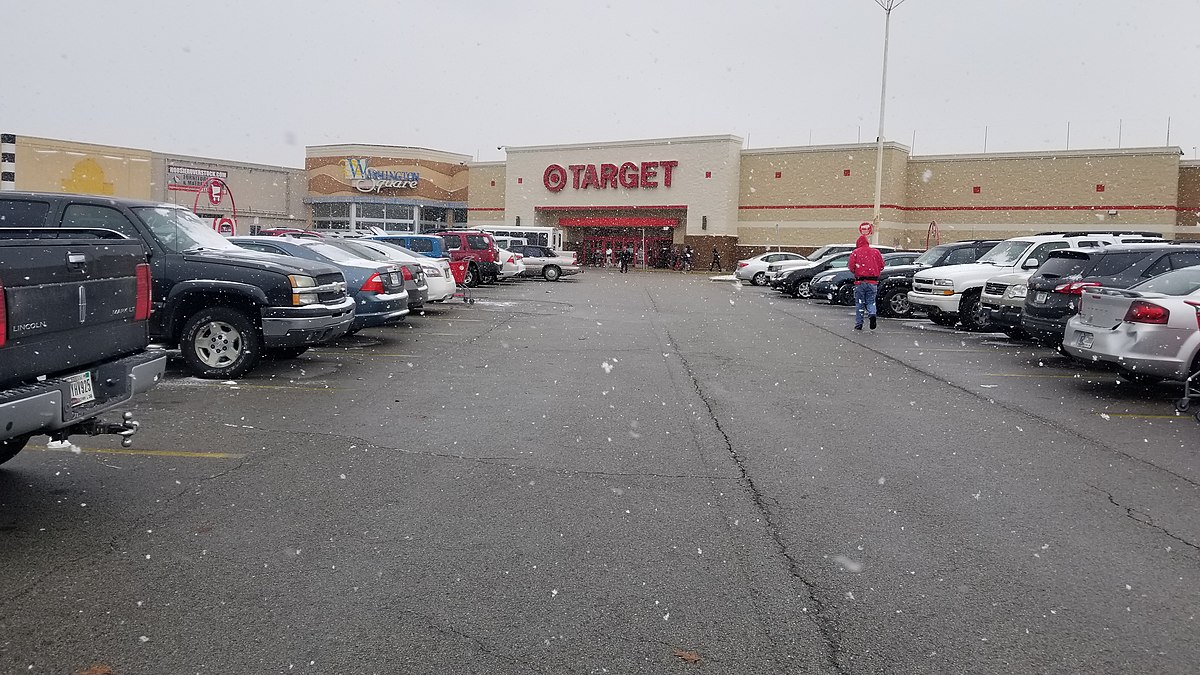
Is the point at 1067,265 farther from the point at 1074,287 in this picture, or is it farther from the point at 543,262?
the point at 543,262

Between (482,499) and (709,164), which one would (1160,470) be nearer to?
(482,499)

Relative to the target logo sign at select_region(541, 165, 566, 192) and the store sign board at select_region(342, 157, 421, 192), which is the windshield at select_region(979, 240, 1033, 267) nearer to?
the target logo sign at select_region(541, 165, 566, 192)

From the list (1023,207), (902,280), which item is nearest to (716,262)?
(1023,207)

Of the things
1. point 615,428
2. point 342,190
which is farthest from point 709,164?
point 615,428

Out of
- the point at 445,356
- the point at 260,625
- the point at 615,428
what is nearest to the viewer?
the point at 260,625

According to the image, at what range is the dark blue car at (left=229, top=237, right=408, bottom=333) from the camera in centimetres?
1299

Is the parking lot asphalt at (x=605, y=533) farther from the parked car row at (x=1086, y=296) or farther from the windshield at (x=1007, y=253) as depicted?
the windshield at (x=1007, y=253)

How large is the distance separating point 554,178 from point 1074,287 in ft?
164

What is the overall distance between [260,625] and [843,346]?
12.2 meters

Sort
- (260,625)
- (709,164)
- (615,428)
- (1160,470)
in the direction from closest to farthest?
(260,625) < (1160,470) < (615,428) < (709,164)

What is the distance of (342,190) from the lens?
64.8m

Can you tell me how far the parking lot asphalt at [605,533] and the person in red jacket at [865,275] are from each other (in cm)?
696

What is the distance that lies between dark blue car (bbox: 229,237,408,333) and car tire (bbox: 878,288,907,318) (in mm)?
12196

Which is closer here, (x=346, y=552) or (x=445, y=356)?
(x=346, y=552)
